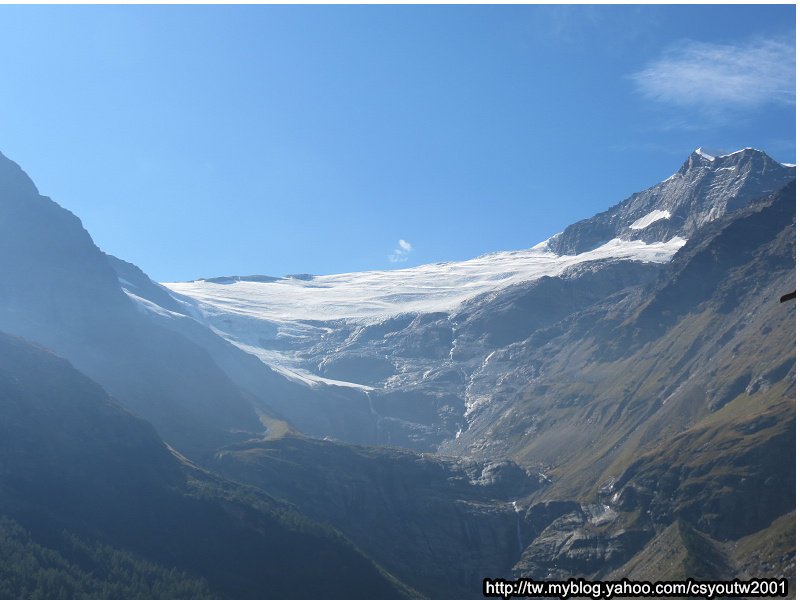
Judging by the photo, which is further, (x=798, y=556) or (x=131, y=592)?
(x=131, y=592)

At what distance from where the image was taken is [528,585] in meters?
68.2

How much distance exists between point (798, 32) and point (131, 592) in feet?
611

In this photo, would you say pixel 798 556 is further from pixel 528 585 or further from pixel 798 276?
pixel 528 585

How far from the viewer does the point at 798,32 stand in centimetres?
3281

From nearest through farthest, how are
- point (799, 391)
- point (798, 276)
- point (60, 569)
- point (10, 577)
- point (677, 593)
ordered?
point (799, 391) < point (798, 276) < point (677, 593) < point (10, 577) < point (60, 569)

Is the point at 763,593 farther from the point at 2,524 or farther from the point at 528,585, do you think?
the point at 2,524

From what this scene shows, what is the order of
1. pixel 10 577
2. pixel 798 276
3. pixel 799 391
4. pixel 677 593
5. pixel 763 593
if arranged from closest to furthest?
1. pixel 799 391
2. pixel 798 276
3. pixel 677 593
4. pixel 763 593
5. pixel 10 577

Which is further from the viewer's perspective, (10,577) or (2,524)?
(2,524)

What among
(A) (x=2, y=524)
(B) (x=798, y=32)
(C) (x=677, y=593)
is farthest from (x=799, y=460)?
(A) (x=2, y=524)

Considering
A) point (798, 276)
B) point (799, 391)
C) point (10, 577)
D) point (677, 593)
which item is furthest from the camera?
point (10, 577)

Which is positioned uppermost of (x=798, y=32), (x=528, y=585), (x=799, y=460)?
(x=798, y=32)

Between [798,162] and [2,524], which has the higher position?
[798,162]

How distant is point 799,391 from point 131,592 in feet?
605

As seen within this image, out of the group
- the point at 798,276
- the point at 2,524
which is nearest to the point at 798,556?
the point at 798,276
